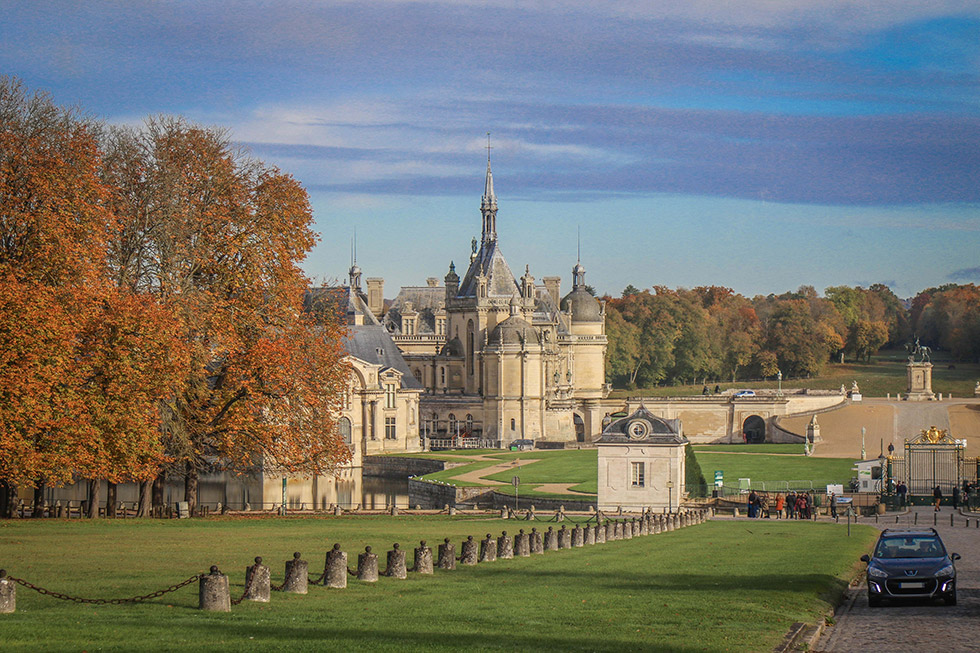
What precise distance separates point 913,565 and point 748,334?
11881 centimetres

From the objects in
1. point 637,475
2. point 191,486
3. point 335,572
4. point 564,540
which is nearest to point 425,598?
point 335,572

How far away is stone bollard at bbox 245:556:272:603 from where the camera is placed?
16391mm

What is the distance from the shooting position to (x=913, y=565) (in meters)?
19.0

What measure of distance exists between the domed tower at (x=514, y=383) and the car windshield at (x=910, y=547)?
224 ft

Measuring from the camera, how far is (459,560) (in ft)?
74.1

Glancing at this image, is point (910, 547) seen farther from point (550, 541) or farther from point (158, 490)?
point (158, 490)

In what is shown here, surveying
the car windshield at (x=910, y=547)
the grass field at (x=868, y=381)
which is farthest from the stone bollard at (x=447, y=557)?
the grass field at (x=868, y=381)

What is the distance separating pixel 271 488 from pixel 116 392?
2980 cm

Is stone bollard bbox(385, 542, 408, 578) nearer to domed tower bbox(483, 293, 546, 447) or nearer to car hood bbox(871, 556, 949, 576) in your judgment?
car hood bbox(871, 556, 949, 576)

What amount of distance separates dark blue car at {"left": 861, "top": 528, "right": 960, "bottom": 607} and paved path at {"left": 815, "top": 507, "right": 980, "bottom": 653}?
194 mm

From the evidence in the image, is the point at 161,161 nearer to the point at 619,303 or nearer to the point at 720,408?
the point at 720,408

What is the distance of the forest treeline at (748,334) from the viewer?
125m

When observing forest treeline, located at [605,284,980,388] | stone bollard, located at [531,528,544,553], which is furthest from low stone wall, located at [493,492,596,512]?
forest treeline, located at [605,284,980,388]

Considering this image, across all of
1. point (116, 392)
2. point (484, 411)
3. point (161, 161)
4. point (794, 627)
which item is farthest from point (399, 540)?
point (484, 411)
